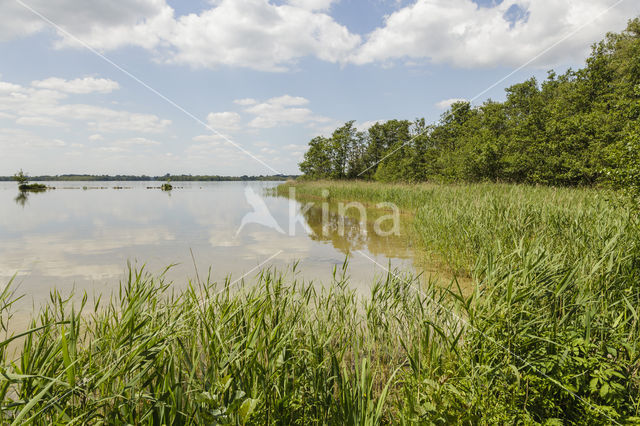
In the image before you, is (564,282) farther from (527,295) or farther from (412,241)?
(412,241)

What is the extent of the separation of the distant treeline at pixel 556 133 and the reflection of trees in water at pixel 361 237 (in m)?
4.64

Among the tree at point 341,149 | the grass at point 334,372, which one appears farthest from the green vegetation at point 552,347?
the tree at point 341,149

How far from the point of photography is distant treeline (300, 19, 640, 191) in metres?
16.4

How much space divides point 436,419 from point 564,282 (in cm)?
175

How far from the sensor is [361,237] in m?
10.1

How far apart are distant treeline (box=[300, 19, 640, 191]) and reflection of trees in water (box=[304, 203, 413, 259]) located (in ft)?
15.2

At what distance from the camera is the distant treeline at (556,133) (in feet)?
53.7

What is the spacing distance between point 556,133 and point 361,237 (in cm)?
1805

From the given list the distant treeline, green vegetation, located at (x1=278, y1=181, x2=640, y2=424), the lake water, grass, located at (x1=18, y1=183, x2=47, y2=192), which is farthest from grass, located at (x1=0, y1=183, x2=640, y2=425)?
grass, located at (x1=18, y1=183, x2=47, y2=192)

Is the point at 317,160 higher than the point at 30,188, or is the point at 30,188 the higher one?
the point at 317,160

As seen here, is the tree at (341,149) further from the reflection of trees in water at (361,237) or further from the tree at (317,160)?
the reflection of trees in water at (361,237)

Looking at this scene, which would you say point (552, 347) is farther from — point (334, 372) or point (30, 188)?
point (30, 188)

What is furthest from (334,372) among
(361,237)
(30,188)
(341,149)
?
(30,188)

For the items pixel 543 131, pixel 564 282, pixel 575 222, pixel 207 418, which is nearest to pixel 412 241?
pixel 575 222
